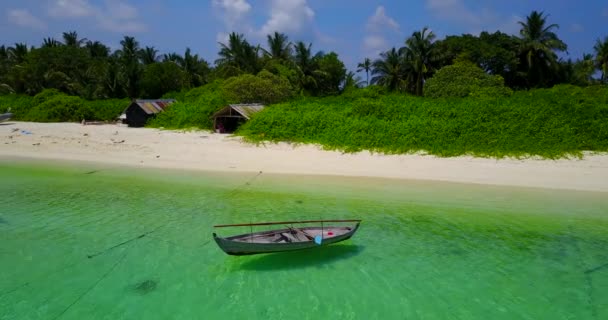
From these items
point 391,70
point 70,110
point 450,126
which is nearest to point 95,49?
point 70,110

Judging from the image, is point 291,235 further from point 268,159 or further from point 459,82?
point 459,82

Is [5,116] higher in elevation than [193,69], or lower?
A: lower

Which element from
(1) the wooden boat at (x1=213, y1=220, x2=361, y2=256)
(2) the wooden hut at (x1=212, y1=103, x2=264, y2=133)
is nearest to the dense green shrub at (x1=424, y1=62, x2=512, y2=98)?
(2) the wooden hut at (x1=212, y1=103, x2=264, y2=133)

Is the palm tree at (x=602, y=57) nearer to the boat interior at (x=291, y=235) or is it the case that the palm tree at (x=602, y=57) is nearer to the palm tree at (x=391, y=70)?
the palm tree at (x=391, y=70)

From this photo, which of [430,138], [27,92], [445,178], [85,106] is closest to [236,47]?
[85,106]

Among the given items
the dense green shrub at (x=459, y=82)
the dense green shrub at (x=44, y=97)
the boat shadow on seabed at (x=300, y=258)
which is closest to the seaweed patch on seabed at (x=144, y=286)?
the boat shadow on seabed at (x=300, y=258)

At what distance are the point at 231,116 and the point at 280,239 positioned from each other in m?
22.2

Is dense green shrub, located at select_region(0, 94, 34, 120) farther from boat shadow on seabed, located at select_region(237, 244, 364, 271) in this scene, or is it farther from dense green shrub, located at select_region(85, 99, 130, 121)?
boat shadow on seabed, located at select_region(237, 244, 364, 271)

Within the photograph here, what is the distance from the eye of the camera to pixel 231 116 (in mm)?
32375

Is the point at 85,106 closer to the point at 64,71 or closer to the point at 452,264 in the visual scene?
the point at 64,71

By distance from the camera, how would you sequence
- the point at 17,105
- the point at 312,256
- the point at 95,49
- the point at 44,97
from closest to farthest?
the point at 312,256
the point at 44,97
the point at 17,105
the point at 95,49

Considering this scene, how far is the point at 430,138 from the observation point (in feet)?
81.6

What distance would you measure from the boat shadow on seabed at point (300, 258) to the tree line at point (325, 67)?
3806 cm

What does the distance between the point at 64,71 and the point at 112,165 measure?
41.9m
